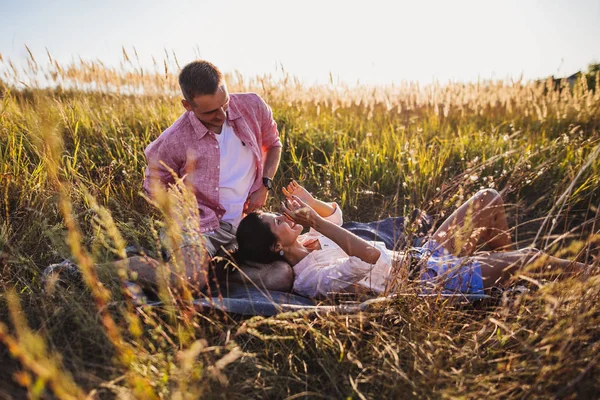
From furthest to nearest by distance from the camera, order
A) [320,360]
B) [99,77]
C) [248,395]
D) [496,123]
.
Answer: [496,123] → [99,77] → [320,360] → [248,395]

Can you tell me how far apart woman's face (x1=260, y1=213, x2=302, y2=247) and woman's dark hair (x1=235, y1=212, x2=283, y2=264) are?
1.0 inches

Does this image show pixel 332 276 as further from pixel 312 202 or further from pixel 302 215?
pixel 312 202

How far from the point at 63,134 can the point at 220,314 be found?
2899mm

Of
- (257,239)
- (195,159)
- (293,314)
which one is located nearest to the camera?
(293,314)

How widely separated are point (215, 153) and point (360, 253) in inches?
51.5

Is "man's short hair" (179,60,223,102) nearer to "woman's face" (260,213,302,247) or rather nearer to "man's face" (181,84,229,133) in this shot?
"man's face" (181,84,229,133)

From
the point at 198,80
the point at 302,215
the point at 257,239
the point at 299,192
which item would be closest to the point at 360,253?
the point at 302,215

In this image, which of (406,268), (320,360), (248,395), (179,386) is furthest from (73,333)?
(406,268)

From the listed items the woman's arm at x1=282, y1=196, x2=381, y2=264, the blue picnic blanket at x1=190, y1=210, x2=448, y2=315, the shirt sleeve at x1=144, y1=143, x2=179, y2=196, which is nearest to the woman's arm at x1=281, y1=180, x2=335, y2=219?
the blue picnic blanket at x1=190, y1=210, x2=448, y2=315

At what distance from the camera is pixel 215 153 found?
9.70 feet

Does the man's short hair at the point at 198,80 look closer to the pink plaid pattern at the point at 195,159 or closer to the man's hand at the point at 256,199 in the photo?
the pink plaid pattern at the point at 195,159

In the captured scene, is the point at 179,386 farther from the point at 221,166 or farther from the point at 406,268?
the point at 221,166

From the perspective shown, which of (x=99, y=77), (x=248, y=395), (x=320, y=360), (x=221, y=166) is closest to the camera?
(x=248, y=395)

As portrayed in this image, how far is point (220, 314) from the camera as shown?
207cm
